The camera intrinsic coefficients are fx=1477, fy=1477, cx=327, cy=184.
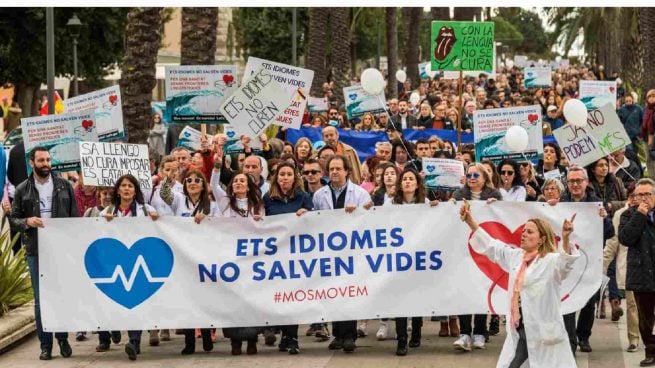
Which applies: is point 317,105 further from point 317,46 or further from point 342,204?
point 342,204

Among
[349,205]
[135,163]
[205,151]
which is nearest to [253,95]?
[205,151]

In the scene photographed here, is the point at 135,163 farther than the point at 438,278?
Yes

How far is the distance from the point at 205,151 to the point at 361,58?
76781 mm

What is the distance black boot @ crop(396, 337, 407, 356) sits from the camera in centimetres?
1145

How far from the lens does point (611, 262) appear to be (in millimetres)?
12484

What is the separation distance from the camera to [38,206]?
38.5 ft

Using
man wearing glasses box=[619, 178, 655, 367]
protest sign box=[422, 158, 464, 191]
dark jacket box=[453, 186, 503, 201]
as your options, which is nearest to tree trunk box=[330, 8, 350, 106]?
protest sign box=[422, 158, 464, 191]

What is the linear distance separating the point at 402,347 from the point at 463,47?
711 centimetres

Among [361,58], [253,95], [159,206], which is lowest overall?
[159,206]

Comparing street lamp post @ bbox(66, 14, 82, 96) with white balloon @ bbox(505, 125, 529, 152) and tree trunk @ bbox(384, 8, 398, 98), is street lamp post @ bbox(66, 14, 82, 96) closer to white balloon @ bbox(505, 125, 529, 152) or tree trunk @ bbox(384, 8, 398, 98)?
tree trunk @ bbox(384, 8, 398, 98)

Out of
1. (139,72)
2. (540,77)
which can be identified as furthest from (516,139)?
(540,77)

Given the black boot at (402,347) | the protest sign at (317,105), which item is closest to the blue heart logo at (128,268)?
the black boot at (402,347)

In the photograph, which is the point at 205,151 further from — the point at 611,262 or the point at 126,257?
the point at 611,262

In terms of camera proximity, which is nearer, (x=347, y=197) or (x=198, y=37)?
(x=347, y=197)
